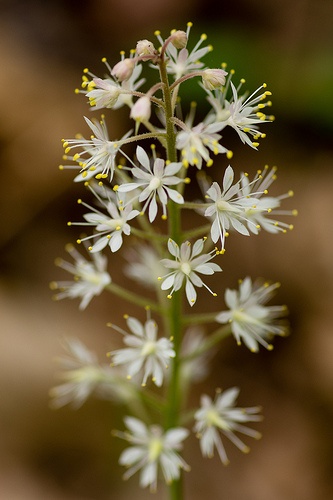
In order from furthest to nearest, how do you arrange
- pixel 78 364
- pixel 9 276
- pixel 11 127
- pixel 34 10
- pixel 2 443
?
pixel 34 10
pixel 11 127
pixel 9 276
pixel 2 443
pixel 78 364

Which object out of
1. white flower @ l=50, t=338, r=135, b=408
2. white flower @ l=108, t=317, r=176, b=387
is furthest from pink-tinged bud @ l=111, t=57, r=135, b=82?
white flower @ l=50, t=338, r=135, b=408

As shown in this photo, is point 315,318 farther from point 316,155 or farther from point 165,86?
point 165,86

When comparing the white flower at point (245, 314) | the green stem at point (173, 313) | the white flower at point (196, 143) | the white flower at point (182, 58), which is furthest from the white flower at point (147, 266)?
the white flower at point (196, 143)

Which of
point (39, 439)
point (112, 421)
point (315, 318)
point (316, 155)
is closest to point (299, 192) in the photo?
point (316, 155)

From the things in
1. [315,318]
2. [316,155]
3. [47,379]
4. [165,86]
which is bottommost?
[47,379]

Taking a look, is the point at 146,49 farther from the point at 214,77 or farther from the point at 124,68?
the point at 214,77

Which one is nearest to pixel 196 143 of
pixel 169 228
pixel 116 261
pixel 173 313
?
pixel 169 228

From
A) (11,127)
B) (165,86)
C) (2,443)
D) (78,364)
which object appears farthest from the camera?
(11,127)
